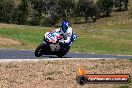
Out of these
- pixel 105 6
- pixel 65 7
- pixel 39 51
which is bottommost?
pixel 105 6

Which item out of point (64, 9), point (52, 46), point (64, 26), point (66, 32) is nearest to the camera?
point (64, 26)

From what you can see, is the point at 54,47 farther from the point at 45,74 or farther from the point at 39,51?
the point at 45,74

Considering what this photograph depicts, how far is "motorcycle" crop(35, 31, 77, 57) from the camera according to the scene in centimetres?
2108

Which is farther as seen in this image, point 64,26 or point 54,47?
point 54,47

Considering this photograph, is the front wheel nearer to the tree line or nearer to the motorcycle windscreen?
the motorcycle windscreen

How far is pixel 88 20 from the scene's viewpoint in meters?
167

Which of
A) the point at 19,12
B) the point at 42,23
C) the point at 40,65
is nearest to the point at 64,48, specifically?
the point at 40,65

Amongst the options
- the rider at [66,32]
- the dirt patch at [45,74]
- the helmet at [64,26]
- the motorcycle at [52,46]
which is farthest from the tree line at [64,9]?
the dirt patch at [45,74]

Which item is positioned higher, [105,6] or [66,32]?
[66,32]

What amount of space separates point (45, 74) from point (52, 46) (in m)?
7.97

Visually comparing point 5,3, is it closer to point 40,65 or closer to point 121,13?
point 121,13

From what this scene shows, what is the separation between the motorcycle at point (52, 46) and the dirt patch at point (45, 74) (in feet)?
15.0

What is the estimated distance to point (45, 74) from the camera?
44.3ft

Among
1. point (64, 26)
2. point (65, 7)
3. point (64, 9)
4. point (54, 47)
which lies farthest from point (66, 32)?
point (65, 7)
